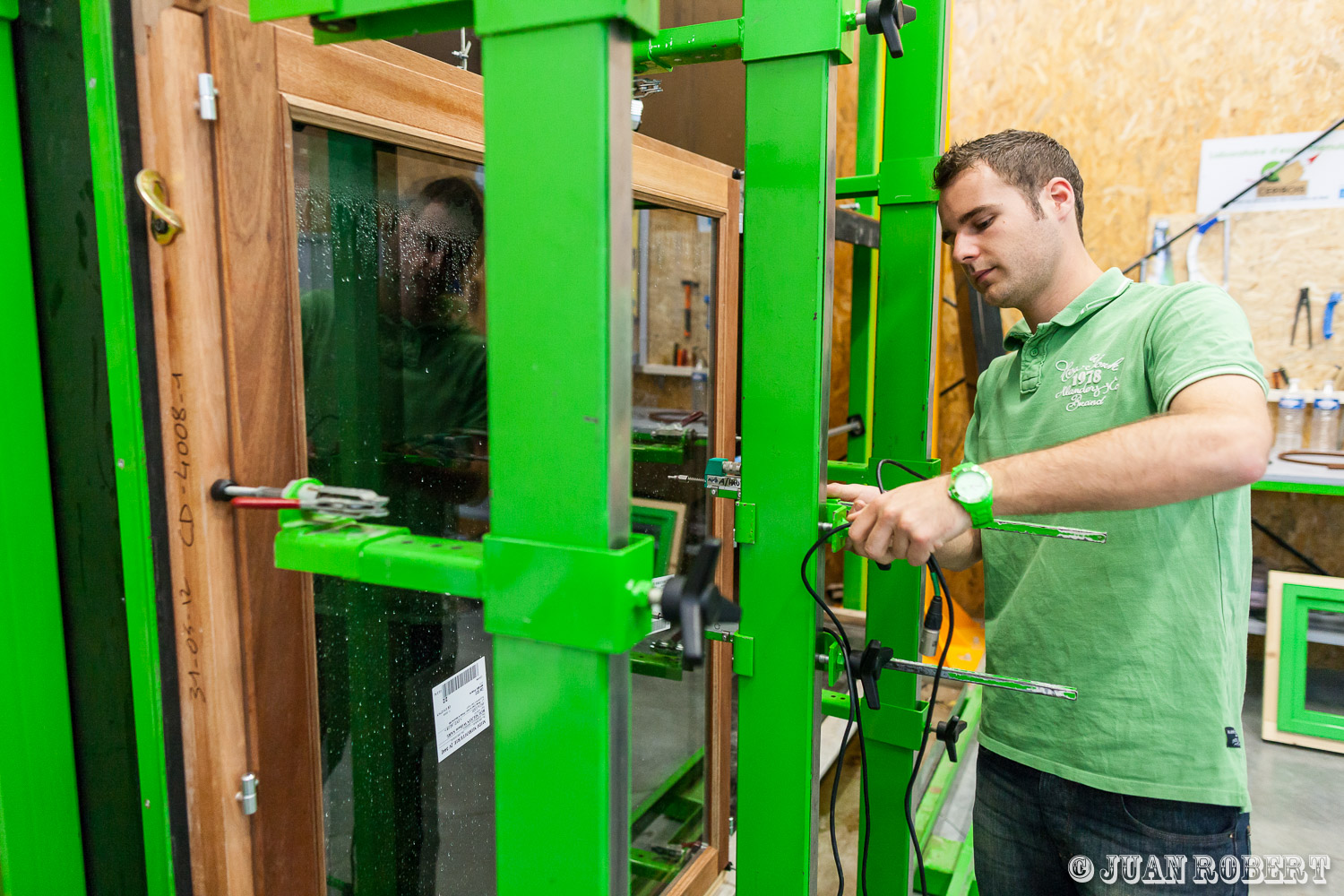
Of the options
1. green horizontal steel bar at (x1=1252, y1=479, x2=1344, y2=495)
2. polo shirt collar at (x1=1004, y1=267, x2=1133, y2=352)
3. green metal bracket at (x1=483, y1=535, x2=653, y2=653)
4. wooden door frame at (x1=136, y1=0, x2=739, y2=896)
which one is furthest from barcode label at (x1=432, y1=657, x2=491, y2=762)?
green horizontal steel bar at (x1=1252, y1=479, x2=1344, y2=495)

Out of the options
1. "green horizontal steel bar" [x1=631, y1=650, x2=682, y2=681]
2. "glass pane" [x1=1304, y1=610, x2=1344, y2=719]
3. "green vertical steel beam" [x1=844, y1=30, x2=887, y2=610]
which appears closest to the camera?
"green vertical steel beam" [x1=844, y1=30, x2=887, y2=610]

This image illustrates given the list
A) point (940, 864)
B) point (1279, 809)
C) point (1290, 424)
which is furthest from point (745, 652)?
point (1290, 424)

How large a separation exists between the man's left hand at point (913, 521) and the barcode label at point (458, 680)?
0.69 metres

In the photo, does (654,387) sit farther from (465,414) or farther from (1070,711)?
(1070,711)

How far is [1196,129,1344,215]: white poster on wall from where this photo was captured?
303 cm

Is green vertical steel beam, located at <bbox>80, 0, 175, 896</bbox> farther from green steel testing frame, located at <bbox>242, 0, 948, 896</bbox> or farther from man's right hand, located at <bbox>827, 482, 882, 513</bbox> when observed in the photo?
man's right hand, located at <bbox>827, 482, 882, 513</bbox>

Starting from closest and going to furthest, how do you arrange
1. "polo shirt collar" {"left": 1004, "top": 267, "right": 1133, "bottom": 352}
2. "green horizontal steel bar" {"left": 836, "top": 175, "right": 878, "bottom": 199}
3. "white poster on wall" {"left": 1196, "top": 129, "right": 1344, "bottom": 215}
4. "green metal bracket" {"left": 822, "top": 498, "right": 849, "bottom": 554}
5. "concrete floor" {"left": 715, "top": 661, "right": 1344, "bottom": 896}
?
"green metal bracket" {"left": 822, "top": 498, "right": 849, "bottom": 554} → "polo shirt collar" {"left": 1004, "top": 267, "right": 1133, "bottom": 352} → "green horizontal steel bar" {"left": 836, "top": 175, "right": 878, "bottom": 199} → "concrete floor" {"left": 715, "top": 661, "right": 1344, "bottom": 896} → "white poster on wall" {"left": 1196, "top": 129, "right": 1344, "bottom": 215}

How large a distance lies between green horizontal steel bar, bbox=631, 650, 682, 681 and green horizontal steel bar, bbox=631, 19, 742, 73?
145cm

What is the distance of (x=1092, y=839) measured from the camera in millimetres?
1149

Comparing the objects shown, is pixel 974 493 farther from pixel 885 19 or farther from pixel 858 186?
pixel 858 186

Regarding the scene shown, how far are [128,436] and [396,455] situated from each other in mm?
354

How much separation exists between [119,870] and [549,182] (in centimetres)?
101

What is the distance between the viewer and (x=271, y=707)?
97 centimetres

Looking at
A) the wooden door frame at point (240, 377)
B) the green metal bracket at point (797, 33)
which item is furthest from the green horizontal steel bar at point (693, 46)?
the wooden door frame at point (240, 377)
